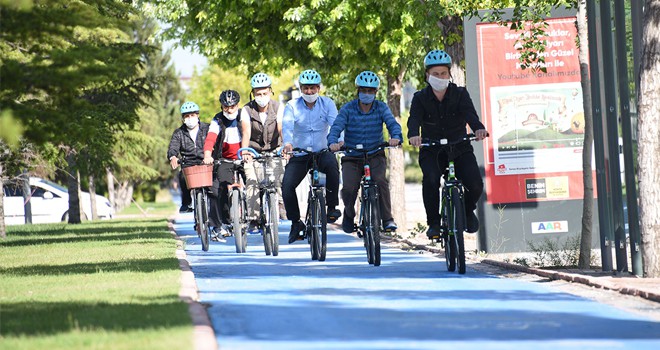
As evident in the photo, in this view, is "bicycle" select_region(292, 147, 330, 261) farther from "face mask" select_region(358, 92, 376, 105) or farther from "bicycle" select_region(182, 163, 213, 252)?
"bicycle" select_region(182, 163, 213, 252)

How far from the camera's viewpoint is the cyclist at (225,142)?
1853cm

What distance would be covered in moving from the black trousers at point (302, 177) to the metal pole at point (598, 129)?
2790 mm

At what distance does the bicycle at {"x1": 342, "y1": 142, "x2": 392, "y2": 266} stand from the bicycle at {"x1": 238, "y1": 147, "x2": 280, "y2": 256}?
6.40 ft

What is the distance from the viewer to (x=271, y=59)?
Answer: 28.8 metres

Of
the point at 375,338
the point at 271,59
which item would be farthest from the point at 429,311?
the point at 271,59

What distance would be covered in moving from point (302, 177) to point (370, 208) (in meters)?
1.58

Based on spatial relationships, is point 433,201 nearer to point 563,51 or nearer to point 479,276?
point 479,276

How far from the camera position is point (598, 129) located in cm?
1477

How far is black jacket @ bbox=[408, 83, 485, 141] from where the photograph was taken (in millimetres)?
14070

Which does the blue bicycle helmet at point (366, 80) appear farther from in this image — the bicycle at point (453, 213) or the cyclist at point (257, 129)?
the cyclist at point (257, 129)

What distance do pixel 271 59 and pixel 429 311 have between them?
1893cm

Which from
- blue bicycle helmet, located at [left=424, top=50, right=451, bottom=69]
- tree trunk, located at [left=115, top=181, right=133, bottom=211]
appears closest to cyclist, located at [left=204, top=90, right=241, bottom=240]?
blue bicycle helmet, located at [left=424, top=50, right=451, bottom=69]

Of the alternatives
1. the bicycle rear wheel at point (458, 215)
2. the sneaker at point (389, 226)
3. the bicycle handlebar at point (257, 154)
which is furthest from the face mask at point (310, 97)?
the bicycle rear wheel at point (458, 215)

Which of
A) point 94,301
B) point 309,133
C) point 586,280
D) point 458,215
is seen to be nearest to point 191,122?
point 309,133
